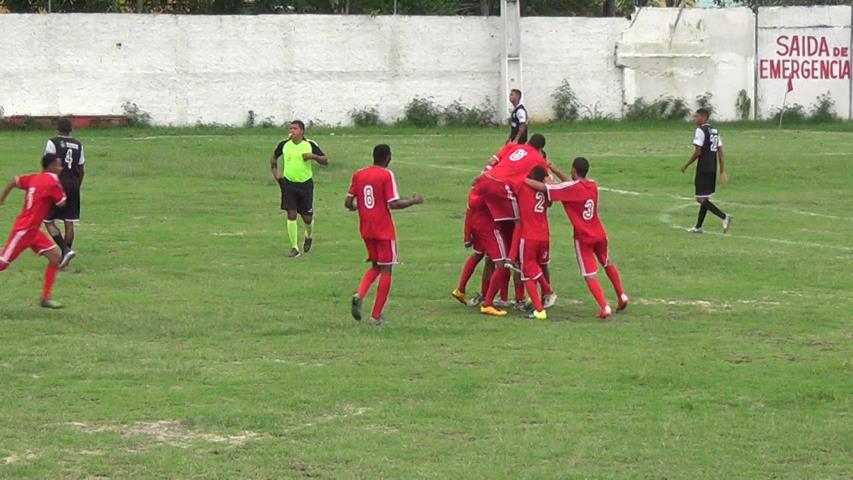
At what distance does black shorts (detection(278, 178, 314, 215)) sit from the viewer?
20875 mm

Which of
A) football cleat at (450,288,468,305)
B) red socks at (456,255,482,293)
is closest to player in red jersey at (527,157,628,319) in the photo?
red socks at (456,255,482,293)

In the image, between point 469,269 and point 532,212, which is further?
point 469,269

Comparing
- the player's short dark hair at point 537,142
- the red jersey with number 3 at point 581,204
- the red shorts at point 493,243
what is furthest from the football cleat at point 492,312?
Result: the player's short dark hair at point 537,142

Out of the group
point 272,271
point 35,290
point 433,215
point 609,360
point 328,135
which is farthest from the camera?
point 328,135

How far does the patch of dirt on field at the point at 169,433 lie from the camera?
33.6 feet

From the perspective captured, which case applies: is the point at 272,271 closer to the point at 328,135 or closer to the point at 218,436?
the point at 218,436

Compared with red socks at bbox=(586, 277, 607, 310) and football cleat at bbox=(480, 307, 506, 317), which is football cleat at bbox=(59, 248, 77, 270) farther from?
red socks at bbox=(586, 277, 607, 310)

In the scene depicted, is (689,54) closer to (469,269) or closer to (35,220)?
(469,269)

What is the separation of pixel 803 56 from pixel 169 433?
38643mm

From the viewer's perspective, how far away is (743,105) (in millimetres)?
46125

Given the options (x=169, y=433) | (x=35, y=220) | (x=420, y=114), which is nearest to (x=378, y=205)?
(x=35, y=220)

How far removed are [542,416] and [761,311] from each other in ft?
18.7

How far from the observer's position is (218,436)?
10.4 meters

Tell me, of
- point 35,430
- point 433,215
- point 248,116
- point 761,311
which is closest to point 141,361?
point 35,430
